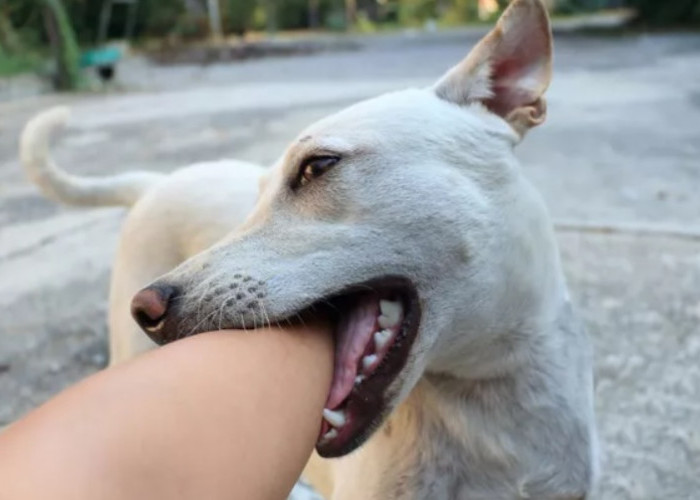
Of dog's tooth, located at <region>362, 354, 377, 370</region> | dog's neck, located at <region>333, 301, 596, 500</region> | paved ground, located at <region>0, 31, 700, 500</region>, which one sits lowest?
paved ground, located at <region>0, 31, 700, 500</region>

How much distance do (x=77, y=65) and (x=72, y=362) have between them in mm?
12629

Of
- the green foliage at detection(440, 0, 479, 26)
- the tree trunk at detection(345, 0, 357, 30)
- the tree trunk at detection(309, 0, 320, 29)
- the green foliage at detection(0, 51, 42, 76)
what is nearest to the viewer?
the green foliage at detection(0, 51, 42, 76)

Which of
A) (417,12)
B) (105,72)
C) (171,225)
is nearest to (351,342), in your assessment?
(171,225)

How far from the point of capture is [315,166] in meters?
1.93

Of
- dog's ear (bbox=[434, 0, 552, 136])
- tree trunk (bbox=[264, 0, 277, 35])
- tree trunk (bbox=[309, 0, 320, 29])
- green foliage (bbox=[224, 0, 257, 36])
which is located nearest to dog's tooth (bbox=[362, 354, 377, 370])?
dog's ear (bbox=[434, 0, 552, 136])

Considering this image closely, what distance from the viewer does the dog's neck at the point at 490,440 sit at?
202 cm

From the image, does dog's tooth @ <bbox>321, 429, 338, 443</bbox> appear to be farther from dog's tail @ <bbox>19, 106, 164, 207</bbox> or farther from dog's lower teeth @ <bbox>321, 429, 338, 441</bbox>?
dog's tail @ <bbox>19, 106, 164, 207</bbox>

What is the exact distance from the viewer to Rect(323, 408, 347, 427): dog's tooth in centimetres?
171

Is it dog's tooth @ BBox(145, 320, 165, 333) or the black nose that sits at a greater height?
the black nose

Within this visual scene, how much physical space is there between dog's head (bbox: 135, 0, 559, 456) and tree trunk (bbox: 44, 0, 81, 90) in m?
13.7

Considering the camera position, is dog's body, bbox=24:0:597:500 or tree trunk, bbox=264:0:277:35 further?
tree trunk, bbox=264:0:277:35

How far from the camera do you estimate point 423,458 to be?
202cm

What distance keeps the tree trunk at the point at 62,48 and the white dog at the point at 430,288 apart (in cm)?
1365

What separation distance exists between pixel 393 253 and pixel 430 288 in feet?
0.36
